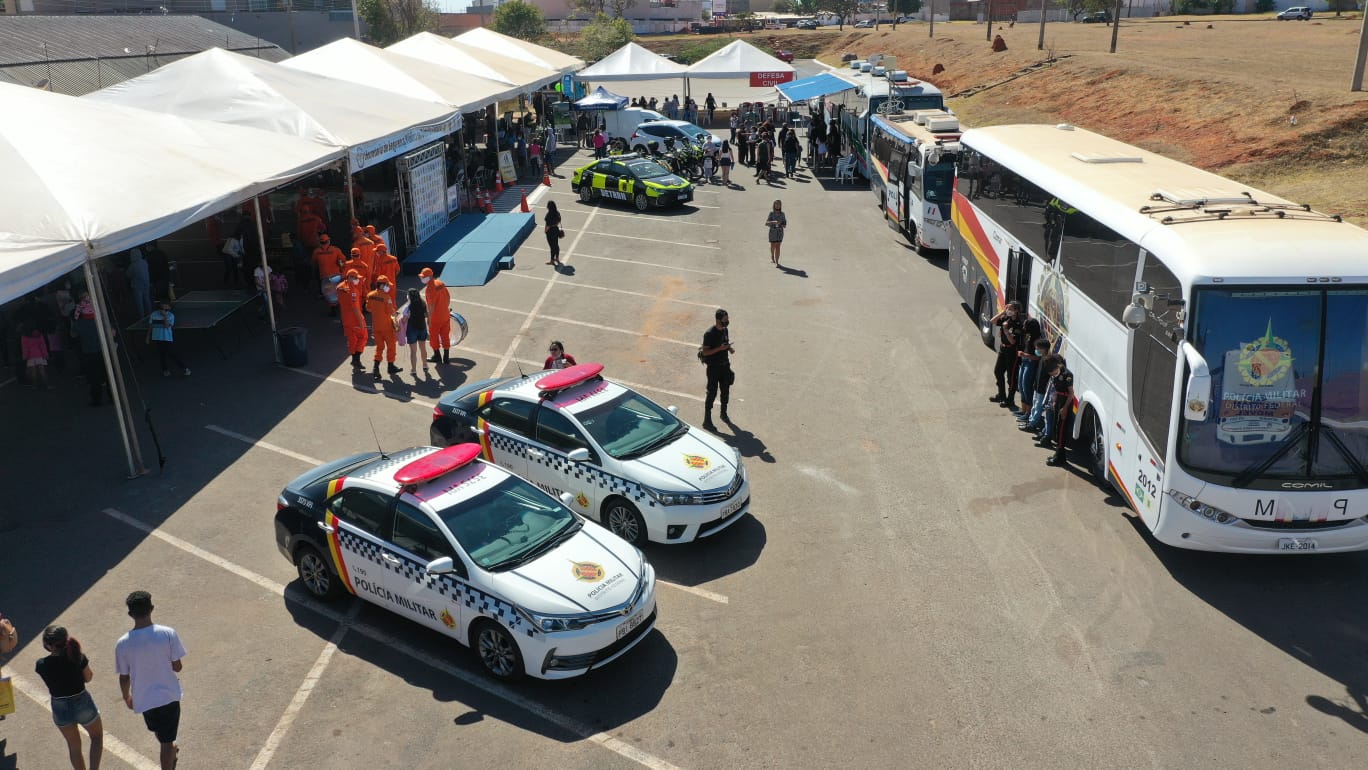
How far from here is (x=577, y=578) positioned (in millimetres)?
8211

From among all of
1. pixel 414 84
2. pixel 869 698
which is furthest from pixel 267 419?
pixel 414 84

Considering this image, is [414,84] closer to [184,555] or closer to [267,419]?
[267,419]

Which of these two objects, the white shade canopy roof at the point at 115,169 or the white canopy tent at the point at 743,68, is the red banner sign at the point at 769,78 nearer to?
the white canopy tent at the point at 743,68

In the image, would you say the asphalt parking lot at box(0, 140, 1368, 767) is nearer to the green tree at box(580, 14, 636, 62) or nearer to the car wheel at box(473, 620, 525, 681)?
the car wheel at box(473, 620, 525, 681)

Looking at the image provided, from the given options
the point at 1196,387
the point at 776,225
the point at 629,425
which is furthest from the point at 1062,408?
the point at 776,225

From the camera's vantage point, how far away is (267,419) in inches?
543

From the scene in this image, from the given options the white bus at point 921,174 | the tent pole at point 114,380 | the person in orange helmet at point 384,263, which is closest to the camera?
the tent pole at point 114,380

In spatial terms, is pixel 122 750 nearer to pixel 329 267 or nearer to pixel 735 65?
pixel 329 267

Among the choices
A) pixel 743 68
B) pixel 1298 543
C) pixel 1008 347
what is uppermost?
pixel 743 68

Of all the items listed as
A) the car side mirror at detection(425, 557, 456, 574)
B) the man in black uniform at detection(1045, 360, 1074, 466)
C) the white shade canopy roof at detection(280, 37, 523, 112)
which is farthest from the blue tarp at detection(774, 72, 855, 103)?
the car side mirror at detection(425, 557, 456, 574)

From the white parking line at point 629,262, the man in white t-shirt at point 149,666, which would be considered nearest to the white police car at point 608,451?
the man in white t-shirt at point 149,666

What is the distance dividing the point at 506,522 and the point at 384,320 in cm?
750

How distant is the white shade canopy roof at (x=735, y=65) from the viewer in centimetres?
4294

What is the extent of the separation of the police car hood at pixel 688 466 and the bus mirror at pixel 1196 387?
14.5 feet
